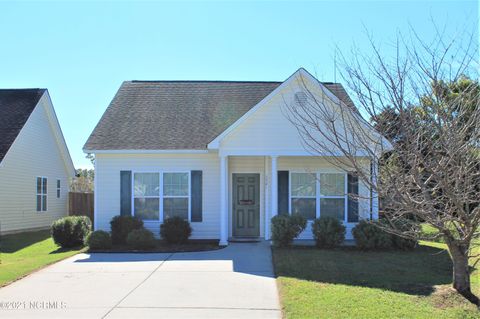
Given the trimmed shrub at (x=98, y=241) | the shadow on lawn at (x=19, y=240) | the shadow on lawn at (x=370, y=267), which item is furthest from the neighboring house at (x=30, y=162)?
the shadow on lawn at (x=370, y=267)

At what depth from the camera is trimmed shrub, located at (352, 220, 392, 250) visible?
12.9 meters

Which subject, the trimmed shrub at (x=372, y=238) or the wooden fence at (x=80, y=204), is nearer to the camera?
the trimmed shrub at (x=372, y=238)

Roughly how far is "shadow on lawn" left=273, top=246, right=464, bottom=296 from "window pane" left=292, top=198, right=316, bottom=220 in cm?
210

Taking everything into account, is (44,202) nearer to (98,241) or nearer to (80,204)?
(80,204)

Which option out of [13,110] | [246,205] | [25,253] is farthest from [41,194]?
[246,205]

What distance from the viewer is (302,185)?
1528 cm

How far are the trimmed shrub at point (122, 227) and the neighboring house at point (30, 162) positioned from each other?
6.51 metres

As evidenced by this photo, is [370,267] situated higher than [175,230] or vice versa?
[175,230]

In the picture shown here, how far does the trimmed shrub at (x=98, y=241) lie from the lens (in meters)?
13.5

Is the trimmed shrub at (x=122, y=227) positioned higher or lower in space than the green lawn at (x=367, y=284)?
higher

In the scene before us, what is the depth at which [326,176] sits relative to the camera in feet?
50.0

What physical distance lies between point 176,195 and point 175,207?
15.4 inches

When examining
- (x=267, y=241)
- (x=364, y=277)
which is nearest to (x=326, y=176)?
(x=267, y=241)

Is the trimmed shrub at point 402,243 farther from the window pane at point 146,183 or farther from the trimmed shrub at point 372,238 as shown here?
the window pane at point 146,183
